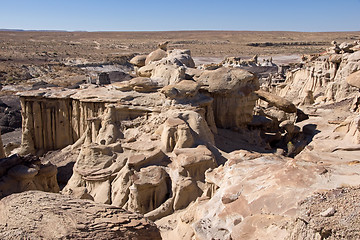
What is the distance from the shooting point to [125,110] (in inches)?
505

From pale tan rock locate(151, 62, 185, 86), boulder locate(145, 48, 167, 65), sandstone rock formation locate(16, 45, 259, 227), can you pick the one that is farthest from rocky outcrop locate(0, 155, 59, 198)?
boulder locate(145, 48, 167, 65)

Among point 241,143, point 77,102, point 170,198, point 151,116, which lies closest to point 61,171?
point 77,102

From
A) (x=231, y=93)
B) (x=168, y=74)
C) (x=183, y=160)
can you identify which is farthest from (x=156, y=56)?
(x=183, y=160)

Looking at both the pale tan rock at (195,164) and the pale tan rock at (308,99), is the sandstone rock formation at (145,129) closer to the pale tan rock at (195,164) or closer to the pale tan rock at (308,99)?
the pale tan rock at (195,164)

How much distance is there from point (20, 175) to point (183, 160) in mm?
3860

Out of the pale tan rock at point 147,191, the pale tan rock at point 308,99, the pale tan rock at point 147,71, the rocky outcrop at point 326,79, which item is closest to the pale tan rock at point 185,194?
the pale tan rock at point 147,191

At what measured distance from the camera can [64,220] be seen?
4125 millimetres

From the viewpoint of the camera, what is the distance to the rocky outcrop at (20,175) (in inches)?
307

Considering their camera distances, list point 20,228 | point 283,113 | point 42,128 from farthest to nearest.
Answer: point 283,113
point 42,128
point 20,228

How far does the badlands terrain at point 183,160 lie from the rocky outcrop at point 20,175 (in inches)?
1.0

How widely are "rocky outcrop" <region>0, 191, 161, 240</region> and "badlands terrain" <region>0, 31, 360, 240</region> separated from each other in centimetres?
1

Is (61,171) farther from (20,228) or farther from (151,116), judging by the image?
(20,228)

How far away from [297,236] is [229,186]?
1704 millimetres

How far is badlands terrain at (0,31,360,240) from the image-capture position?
4.21 meters
